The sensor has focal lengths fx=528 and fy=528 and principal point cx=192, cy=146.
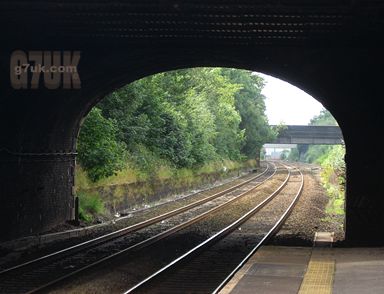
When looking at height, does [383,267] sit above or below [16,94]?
below

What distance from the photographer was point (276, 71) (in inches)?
607

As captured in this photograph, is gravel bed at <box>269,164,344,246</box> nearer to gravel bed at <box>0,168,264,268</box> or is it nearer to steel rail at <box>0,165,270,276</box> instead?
steel rail at <box>0,165,270,276</box>

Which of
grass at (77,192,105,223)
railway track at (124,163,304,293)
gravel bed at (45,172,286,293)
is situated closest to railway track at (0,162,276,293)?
gravel bed at (45,172,286,293)

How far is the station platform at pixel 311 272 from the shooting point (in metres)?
8.53

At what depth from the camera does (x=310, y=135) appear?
8569 centimetres

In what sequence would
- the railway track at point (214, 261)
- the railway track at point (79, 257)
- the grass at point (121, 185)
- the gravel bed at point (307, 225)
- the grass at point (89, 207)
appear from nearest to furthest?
1. the railway track at point (214, 261)
2. the railway track at point (79, 257)
3. the gravel bed at point (307, 225)
4. the grass at point (89, 207)
5. the grass at point (121, 185)

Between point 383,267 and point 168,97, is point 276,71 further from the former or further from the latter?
point 168,97

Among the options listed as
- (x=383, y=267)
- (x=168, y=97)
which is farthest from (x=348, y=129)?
(x=168, y=97)

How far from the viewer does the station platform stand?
8.53 m

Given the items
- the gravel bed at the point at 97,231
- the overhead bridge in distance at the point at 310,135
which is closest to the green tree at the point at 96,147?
the gravel bed at the point at 97,231

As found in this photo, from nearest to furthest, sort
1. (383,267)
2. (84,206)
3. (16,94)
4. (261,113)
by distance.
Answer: (383,267) < (16,94) < (84,206) < (261,113)

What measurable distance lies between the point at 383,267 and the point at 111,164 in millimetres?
13296

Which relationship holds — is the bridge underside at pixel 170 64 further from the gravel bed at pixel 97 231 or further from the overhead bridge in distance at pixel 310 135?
the overhead bridge in distance at pixel 310 135

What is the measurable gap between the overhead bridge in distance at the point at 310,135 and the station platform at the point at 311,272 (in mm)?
72747
